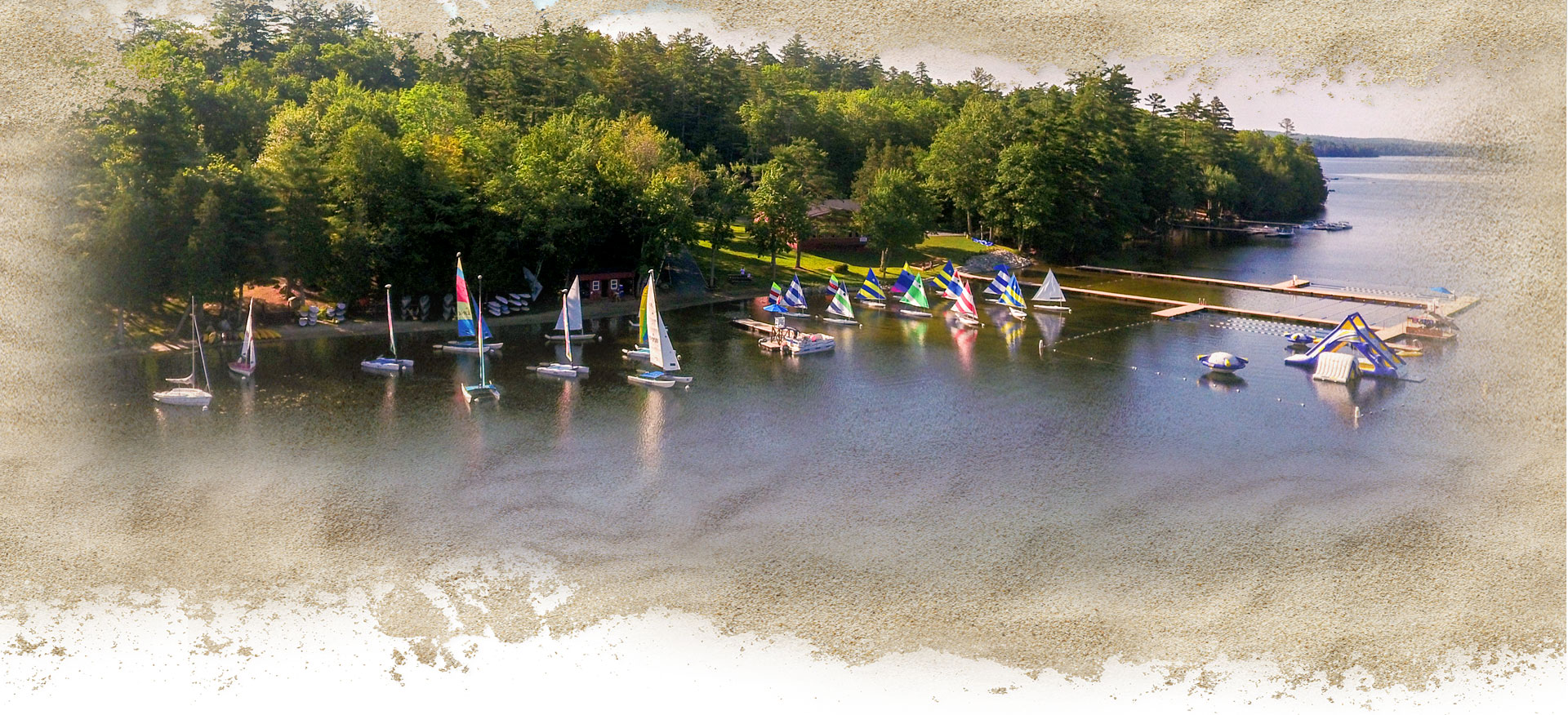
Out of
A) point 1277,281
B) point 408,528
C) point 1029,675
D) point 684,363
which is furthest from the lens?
point 1277,281

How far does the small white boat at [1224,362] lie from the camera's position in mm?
37375

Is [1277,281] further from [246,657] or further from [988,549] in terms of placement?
[246,657]

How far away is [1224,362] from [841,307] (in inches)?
627

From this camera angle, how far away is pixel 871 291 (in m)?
51.8

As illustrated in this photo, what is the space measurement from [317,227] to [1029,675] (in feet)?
112

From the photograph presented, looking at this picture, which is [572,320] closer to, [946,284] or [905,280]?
[905,280]

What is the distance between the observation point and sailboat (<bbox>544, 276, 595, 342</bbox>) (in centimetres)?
3750

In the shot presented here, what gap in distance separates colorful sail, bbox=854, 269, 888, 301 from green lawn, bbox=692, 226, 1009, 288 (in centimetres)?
557

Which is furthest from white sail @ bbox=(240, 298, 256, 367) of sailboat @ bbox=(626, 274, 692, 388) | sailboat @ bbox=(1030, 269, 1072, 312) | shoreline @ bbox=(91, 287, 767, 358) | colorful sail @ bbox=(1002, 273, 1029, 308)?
sailboat @ bbox=(1030, 269, 1072, 312)

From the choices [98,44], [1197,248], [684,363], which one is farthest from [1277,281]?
[98,44]

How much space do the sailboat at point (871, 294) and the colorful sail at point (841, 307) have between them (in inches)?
168

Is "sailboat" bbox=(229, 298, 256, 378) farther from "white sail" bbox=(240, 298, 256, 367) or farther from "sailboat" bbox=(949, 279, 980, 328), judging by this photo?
"sailboat" bbox=(949, 279, 980, 328)

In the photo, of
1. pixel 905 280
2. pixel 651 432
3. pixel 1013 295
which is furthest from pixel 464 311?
pixel 1013 295

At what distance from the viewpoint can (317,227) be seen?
4125 centimetres
